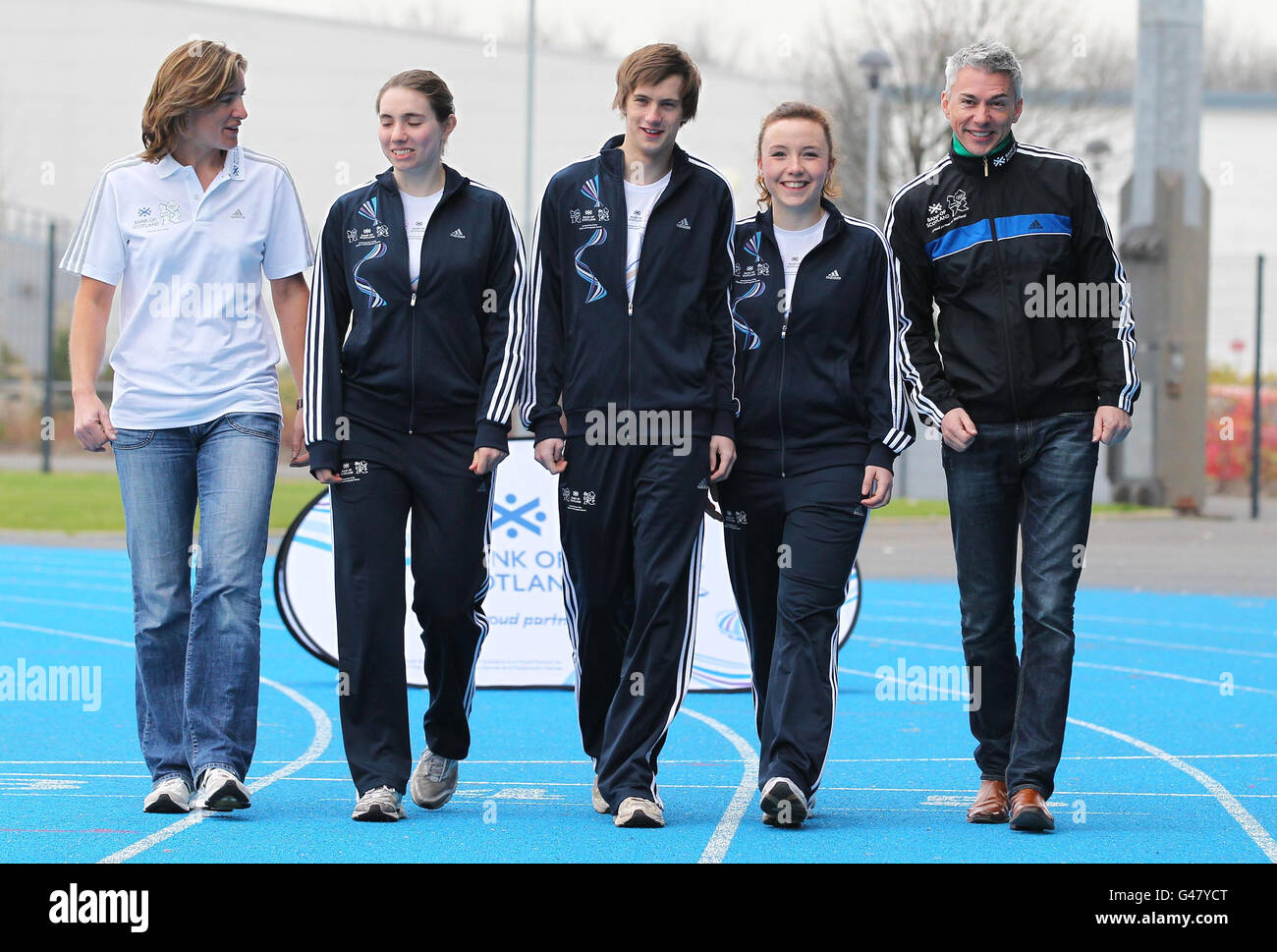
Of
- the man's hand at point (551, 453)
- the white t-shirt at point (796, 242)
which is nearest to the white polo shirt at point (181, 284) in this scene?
the man's hand at point (551, 453)

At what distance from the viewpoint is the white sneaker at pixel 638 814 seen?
17.9 feet

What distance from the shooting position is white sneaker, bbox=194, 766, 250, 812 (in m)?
5.59

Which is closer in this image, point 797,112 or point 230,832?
point 230,832

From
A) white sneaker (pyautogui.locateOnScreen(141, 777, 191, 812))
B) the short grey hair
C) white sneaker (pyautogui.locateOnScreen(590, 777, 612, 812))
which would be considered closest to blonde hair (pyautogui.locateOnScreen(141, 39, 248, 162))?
white sneaker (pyautogui.locateOnScreen(141, 777, 191, 812))

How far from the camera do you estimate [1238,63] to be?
178 ft

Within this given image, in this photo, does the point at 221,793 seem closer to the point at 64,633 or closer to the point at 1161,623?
the point at 64,633

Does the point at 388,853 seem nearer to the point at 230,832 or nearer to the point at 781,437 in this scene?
the point at 230,832

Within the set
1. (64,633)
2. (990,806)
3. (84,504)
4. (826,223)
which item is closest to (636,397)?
(826,223)

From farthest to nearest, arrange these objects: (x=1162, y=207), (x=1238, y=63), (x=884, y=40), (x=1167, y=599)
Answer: (x=1238, y=63)
(x=884, y=40)
(x=1162, y=207)
(x=1167, y=599)

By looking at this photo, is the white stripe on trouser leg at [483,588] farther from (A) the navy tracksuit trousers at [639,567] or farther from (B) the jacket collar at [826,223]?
(B) the jacket collar at [826,223]

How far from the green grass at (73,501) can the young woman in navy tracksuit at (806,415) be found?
1357cm

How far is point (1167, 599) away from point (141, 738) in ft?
34.7

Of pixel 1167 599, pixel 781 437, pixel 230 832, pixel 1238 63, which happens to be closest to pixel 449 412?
pixel 781 437

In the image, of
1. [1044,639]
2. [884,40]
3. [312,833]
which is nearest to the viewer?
[312,833]
